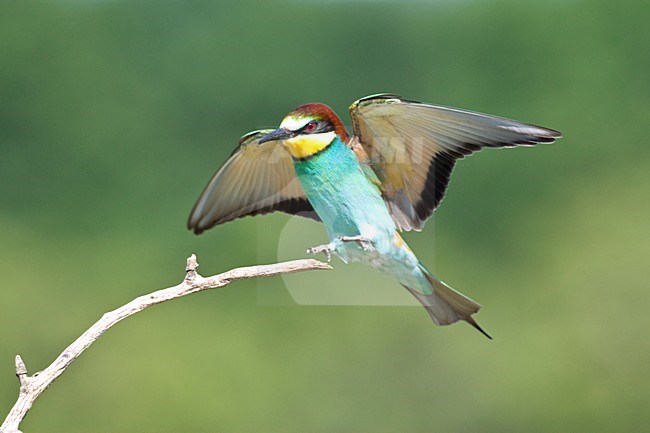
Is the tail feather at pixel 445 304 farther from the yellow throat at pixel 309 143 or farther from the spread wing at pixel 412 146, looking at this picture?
the yellow throat at pixel 309 143

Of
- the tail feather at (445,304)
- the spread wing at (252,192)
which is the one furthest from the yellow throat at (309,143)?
the tail feather at (445,304)

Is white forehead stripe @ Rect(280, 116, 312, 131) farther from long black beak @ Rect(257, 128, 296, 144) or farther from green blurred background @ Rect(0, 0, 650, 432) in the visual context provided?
green blurred background @ Rect(0, 0, 650, 432)

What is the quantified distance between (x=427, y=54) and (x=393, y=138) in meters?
3.33

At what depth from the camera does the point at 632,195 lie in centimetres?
412

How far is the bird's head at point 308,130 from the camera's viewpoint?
1.14 meters

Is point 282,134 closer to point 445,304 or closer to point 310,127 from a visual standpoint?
point 310,127

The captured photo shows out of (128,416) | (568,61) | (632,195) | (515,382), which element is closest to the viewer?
(128,416)

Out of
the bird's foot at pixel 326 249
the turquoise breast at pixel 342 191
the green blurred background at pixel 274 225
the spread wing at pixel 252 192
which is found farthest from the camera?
the green blurred background at pixel 274 225

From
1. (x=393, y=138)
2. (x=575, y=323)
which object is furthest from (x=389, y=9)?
(x=393, y=138)

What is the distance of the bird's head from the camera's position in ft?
3.73

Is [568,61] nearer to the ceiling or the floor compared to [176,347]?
nearer to the ceiling

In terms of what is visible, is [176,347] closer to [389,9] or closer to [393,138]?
[389,9]

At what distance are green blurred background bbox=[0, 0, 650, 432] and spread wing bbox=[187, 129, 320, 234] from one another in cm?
189

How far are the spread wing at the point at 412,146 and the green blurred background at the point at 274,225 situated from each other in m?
2.00
